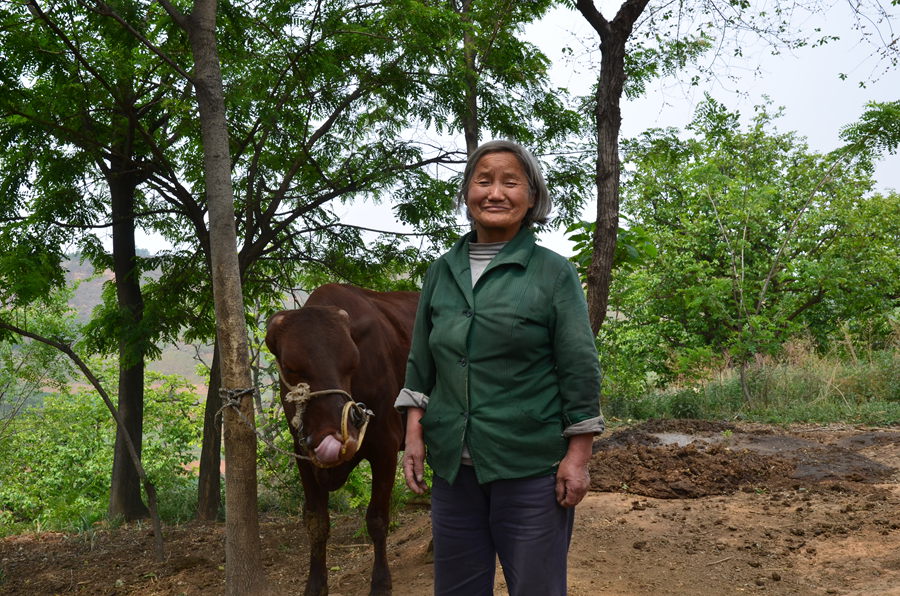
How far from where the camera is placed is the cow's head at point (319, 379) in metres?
3.85

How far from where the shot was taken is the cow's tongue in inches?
149

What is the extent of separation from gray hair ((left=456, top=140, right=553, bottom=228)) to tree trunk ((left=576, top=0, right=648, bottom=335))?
119 inches

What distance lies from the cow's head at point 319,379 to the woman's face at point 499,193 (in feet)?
5.22

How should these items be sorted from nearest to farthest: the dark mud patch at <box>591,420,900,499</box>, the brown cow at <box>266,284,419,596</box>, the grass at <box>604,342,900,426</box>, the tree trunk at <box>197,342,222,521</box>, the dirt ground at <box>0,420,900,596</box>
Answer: the brown cow at <box>266,284,419,596</box>, the dirt ground at <box>0,420,900,596</box>, the dark mud patch at <box>591,420,900,499</box>, the tree trunk at <box>197,342,222,521</box>, the grass at <box>604,342,900,426</box>

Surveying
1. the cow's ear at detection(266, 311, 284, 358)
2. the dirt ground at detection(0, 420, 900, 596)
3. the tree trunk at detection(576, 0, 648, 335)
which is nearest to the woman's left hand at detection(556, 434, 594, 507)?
the cow's ear at detection(266, 311, 284, 358)

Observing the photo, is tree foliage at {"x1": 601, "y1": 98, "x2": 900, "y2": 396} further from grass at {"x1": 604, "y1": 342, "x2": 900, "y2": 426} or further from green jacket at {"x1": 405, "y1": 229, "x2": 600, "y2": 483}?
green jacket at {"x1": 405, "y1": 229, "x2": 600, "y2": 483}

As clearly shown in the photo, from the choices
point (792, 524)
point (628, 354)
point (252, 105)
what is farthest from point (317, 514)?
point (628, 354)

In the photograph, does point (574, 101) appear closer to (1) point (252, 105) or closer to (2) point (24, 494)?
(1) point (252, 105)

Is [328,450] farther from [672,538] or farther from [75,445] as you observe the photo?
[75,445]

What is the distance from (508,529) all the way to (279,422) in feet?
16.7

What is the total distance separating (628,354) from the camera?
695 inches

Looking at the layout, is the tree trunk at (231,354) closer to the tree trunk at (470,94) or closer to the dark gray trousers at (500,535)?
the dark gray trousers at (500,535)

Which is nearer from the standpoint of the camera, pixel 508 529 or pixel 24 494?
pixel 508 529

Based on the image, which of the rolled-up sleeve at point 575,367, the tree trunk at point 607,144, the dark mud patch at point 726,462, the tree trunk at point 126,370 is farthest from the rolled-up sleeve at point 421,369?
the tree trunk at point 126,370
